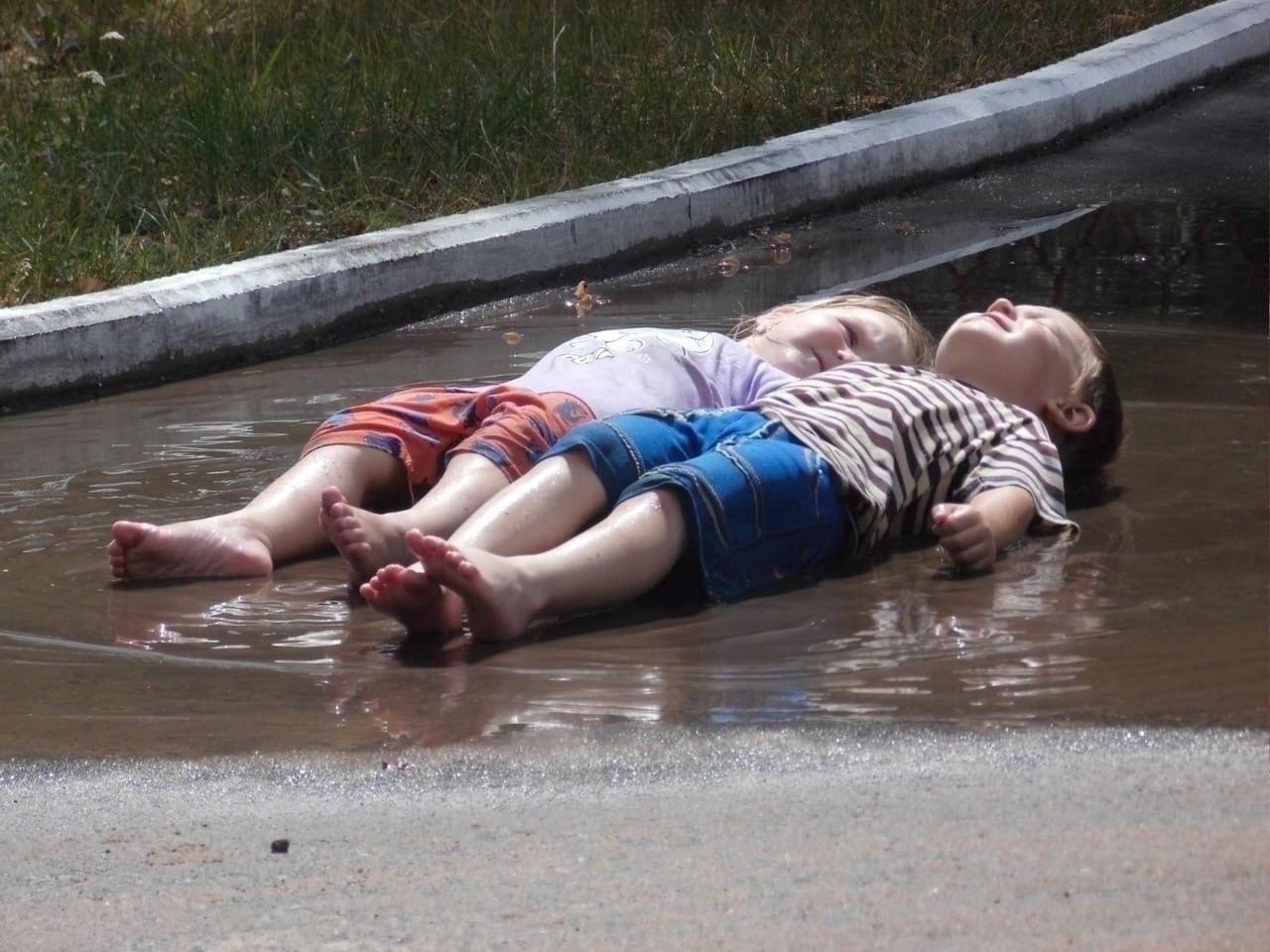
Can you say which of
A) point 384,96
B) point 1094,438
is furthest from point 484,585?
point 384,96

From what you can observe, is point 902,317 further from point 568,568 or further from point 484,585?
point 484,585

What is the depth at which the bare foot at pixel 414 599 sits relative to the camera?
3.01m

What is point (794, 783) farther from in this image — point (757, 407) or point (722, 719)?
point (757, 407)

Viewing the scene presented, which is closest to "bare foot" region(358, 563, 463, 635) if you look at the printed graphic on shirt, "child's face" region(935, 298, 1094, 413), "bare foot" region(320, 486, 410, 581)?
"bare foot" region(320, 486, 410, 581)

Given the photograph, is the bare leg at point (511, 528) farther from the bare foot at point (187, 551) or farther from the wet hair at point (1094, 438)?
the wet hair at point (1094, 438)

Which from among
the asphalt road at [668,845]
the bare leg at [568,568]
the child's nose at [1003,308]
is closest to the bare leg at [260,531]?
the bare leg at [568,568]

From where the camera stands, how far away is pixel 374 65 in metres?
7.69

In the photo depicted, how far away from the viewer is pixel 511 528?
327 centimetres

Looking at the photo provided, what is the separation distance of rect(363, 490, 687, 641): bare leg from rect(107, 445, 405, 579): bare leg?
593mm

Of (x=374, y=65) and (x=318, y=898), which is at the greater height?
(x=374, y=65)

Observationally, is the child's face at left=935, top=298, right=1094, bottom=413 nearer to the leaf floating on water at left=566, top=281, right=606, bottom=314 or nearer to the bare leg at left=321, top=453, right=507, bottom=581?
the bare leg at left=321, top=453, right=507, bottom=581

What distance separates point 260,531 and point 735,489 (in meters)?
0.91

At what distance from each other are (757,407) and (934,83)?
214 inches

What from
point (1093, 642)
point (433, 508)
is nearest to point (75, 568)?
point (433, 508)
